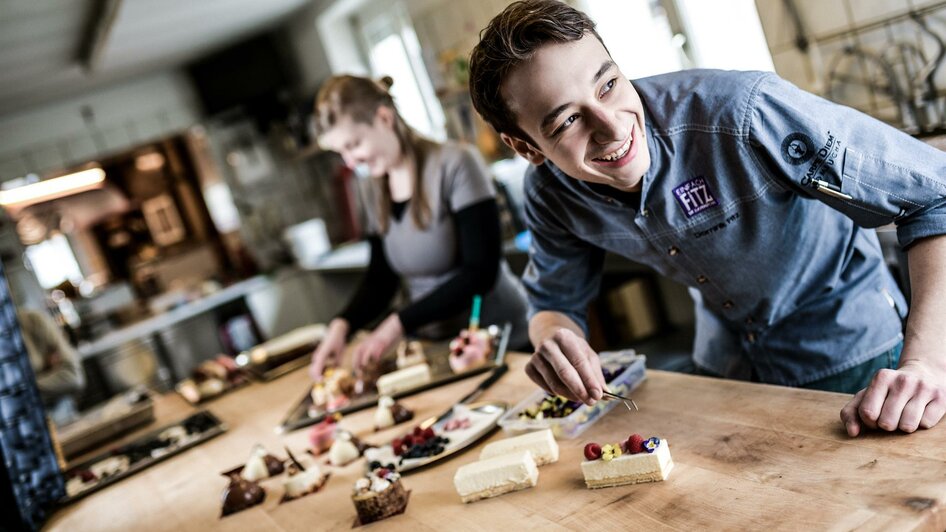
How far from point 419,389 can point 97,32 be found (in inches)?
157

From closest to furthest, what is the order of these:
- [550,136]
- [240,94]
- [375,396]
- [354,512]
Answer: [550,136] < [354,512] < [375,396] < [240,94]

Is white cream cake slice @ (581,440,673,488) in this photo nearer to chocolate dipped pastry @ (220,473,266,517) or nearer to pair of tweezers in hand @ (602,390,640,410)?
pair of tweezers in hand @ (602,390,640,410)

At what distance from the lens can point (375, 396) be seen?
2.04 meters

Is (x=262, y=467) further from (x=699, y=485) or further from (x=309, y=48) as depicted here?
(x=309, y=48)

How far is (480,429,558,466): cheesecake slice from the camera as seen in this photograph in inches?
51.0

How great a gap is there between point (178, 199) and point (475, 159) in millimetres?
8774

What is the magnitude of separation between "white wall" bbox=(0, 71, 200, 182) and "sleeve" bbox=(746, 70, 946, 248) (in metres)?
6.67

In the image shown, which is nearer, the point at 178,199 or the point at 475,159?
the point at 475,159

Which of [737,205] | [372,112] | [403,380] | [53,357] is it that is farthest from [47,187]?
[737,205]

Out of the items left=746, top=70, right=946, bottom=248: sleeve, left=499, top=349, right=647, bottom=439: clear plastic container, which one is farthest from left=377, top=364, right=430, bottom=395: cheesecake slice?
left=746, top=70, right=946, bottom=248: sleeve


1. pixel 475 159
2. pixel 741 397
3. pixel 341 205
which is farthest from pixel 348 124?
pixel 341 205

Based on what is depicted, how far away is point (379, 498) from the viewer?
1311 mm

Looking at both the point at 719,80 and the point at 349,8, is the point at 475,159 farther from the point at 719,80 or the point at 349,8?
the point at 349,8

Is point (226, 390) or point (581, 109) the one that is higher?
point (581, 109)
